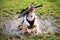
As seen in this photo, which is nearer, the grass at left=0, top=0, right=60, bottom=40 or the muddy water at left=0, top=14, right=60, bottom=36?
the muddy water at left=0, top=14, right=60, bottom=36

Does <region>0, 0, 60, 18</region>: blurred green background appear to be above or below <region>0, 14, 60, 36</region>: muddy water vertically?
above

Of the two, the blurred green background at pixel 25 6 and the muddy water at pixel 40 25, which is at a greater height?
the blurred green background at pixel 25 6

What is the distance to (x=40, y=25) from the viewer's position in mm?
1679

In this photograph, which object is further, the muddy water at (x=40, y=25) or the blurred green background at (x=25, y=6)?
the blurred green background at (x=25, y=6)

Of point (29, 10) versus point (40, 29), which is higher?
point (29, 10)

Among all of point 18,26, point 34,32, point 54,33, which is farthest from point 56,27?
point 18,26

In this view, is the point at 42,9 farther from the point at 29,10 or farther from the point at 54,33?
the point at 54,33

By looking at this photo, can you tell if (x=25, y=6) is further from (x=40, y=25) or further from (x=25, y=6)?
(x=40, y=25)

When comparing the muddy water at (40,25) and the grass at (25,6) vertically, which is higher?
the grass at (25,6)

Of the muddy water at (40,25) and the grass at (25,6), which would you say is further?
the grass at (25,6)

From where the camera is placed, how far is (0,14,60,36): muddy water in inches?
63.9

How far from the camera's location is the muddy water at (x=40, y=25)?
162cm

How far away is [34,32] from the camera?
5.30ft

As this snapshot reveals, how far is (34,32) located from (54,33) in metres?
0.17
